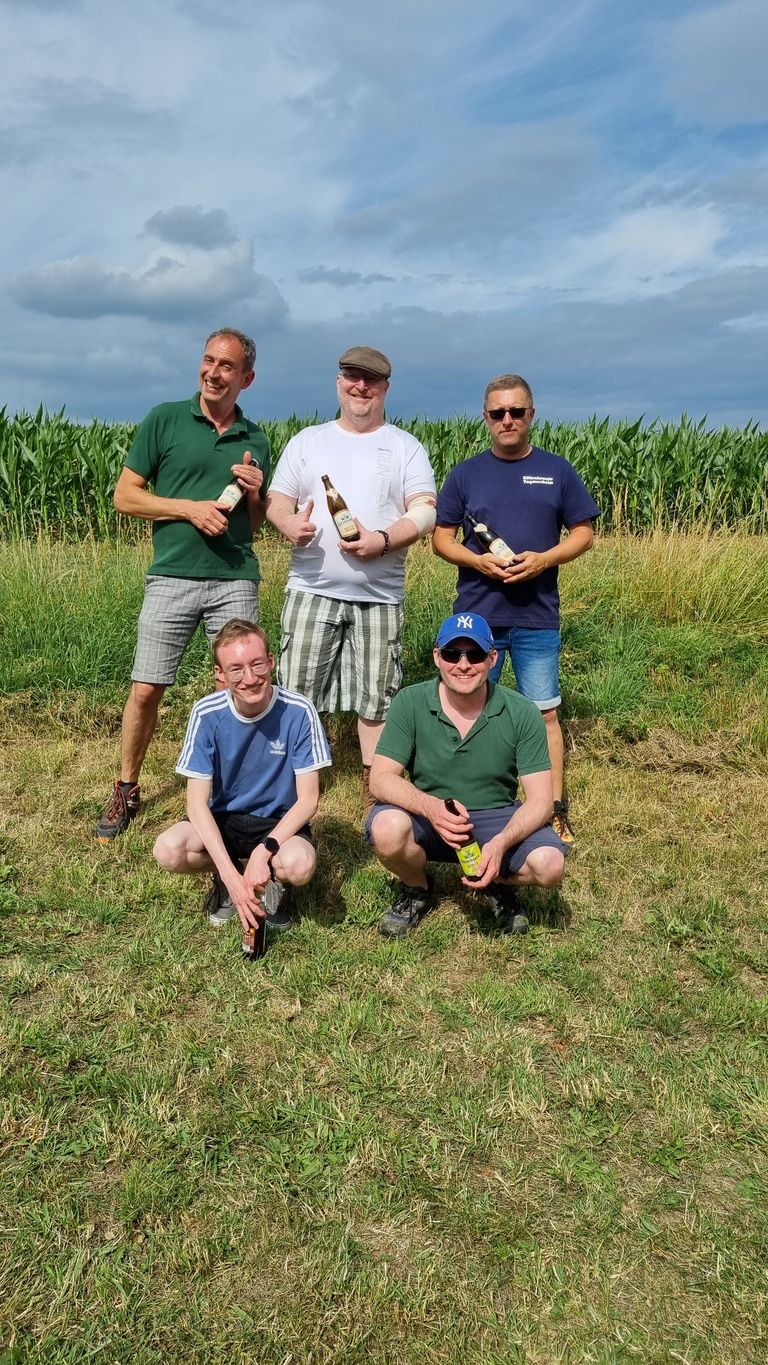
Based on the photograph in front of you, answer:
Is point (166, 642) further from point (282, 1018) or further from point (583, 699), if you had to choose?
point (583, 699)

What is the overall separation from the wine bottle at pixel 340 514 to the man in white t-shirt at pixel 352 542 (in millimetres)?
30

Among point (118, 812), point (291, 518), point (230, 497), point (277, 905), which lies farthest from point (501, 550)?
point (118, 812)

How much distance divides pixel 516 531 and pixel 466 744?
1398mm

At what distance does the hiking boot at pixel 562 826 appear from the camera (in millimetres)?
5867

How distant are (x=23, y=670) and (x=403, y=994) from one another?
487 centimetres

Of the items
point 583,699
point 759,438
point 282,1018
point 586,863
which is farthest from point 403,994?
point 759,438

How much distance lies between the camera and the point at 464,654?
445 cm

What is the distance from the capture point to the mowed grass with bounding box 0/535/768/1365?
2.70m

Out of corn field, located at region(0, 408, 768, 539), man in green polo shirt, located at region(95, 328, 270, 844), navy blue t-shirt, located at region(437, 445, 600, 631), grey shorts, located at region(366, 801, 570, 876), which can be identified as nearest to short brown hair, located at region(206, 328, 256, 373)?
man in green polo shirt, located at region(95, 328, 270, 844)

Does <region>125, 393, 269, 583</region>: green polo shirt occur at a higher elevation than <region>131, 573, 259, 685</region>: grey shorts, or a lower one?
higher

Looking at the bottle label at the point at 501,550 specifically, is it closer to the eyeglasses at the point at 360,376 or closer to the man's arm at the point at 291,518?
the man's arm at the point at 291,518

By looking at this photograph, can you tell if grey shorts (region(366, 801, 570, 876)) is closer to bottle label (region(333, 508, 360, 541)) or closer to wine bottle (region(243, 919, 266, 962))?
wine bottle (region(243, 919, 266, 962))

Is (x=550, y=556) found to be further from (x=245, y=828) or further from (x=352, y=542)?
(x=245, y=828)

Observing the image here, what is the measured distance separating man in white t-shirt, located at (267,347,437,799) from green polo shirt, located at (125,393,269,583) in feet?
1.00
